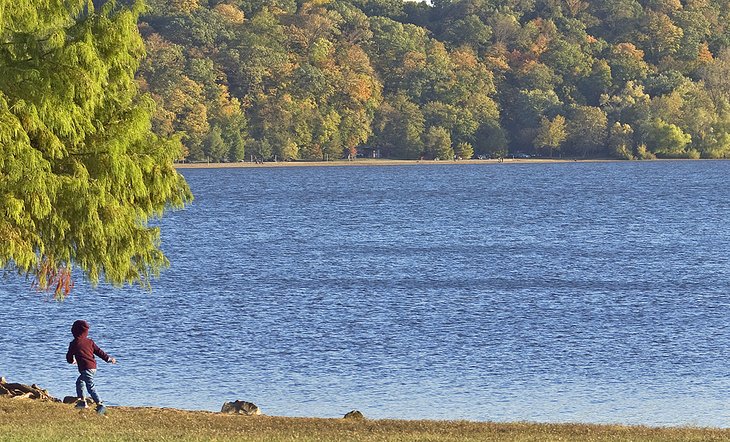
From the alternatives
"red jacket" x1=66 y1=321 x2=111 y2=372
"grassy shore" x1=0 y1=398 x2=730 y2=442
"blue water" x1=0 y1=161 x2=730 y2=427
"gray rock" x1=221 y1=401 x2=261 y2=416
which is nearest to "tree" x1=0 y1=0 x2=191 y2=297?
"red jacket" x1=66 y1=321 x2=111 y2=372

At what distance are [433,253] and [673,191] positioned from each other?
3124 inches

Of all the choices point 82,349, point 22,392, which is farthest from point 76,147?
point 22,392

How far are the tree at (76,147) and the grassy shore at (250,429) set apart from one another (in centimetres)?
272

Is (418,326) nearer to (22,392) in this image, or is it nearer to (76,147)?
(22,392)

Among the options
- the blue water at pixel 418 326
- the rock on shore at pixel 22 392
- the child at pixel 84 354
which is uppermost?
the child at pixel 84 354

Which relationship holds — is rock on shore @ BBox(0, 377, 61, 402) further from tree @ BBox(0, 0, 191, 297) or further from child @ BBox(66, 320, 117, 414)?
child @ BBox(66, 320, 117, 414)

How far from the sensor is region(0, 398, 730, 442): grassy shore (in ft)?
63.1

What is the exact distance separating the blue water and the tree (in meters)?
6.68

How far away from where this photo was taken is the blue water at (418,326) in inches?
1200

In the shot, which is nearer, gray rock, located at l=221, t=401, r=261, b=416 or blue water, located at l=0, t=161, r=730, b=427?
gray rock, located at l=221, t=401, r=261, b=416

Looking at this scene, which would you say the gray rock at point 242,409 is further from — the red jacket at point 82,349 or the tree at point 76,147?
the red jacket at point 82,349

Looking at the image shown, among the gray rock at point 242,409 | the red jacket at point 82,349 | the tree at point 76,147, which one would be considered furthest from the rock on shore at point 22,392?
the gray rock at point 242,409

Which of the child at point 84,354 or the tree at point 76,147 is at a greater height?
the tree at point 76,147

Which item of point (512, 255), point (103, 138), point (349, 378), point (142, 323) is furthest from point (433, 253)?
point (103, 138)
